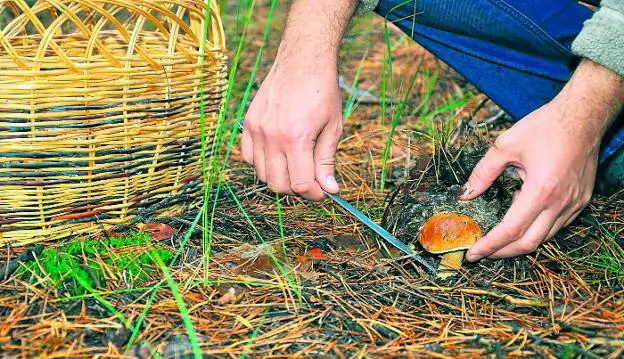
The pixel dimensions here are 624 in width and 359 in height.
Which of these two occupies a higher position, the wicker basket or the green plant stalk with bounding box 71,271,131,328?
the wicker basket

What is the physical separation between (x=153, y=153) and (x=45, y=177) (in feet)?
0.90

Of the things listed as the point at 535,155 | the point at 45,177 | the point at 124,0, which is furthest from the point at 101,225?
the point at 535,155

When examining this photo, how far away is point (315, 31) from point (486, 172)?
0.51 metres

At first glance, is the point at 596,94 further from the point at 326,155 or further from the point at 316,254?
the point at 316,254

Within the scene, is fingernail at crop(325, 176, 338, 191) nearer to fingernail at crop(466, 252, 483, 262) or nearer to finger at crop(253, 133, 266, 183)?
finger at crop(253, 133, 266, 183)

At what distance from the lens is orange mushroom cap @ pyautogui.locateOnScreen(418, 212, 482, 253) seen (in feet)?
4.61

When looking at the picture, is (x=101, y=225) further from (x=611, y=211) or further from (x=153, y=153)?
(x=611, y=211)

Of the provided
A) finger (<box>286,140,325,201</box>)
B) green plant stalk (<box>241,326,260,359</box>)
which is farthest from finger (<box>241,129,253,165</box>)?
green plant stalk (<box>241,326,260,359</box>)

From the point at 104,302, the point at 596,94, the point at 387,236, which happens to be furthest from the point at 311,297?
the point at 596,94

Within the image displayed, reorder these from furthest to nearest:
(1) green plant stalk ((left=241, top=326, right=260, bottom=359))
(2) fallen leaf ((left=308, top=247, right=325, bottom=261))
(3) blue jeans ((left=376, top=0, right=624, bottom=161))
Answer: (3) blue jeans ((left=376, top=0, right=624, bottom=161))
(2) fallen leaf ((left=308, top=247, right=325, bottom=261))
(1) green plant stalk ((left=241, top=326, right=260, bottom=359))

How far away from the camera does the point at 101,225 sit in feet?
5.31

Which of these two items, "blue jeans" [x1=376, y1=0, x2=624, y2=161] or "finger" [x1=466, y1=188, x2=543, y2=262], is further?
"blue jeans" [x1=376, y1=0, x2=624, y2=161]

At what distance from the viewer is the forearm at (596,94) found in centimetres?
136

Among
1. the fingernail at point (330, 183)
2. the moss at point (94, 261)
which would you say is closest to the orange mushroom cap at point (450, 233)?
the fingernail at point (330, 183)
